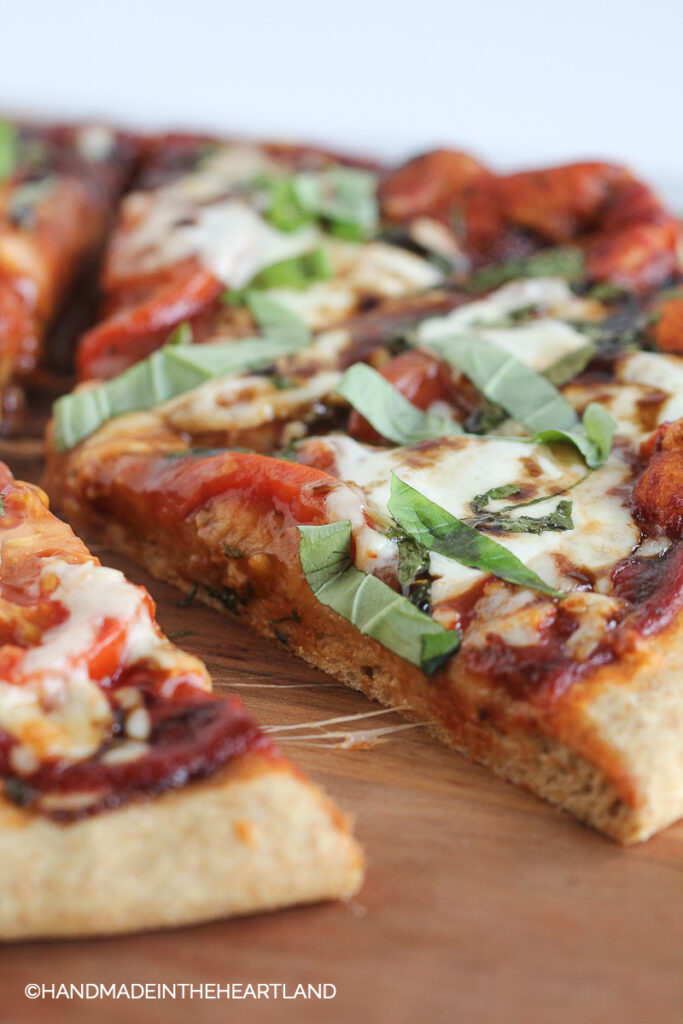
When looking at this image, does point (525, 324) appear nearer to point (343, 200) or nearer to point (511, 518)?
point (511, 518)

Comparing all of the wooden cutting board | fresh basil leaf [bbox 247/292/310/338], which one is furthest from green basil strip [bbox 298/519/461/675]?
fresh basil leaf [bbox 247/292/310/338]

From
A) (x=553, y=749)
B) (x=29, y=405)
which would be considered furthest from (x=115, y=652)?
(x=29, y=405)

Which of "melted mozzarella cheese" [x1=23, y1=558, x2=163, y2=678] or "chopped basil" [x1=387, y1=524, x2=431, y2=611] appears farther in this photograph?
"chopped basil" [x1=387, y1=524, x2=431, y2=611]

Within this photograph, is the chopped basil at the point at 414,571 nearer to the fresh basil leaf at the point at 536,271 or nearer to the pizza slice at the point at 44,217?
the fresh basil leaf at the point at 536,271

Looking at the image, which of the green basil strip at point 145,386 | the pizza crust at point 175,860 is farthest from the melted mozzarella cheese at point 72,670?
the green basil strip at point 145,386

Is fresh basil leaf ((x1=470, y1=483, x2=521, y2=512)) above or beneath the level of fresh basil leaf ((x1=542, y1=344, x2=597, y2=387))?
beneath

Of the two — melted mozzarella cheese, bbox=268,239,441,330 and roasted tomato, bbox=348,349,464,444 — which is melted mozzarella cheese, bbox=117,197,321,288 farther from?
roasted tomato, bbox=348,349,464,444

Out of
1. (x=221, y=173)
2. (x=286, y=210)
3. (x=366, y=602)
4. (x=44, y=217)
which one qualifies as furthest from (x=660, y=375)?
(x=44, y=217)
